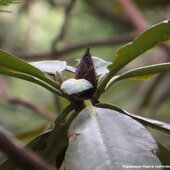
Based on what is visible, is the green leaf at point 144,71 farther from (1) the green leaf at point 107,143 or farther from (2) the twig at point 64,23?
(2) the twig at point 64,23

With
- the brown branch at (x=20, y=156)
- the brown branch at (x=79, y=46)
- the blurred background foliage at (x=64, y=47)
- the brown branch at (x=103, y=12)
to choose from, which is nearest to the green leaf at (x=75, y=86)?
the brown branch at (x=20, y=156)

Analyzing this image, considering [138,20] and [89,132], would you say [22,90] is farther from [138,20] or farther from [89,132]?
[89,132]

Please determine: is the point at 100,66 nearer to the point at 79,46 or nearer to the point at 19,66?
the point at 19,66

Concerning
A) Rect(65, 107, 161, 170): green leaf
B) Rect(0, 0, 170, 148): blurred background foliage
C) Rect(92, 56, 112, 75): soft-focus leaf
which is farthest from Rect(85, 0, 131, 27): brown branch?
Rect(65, 107, 161, 170): green leaf

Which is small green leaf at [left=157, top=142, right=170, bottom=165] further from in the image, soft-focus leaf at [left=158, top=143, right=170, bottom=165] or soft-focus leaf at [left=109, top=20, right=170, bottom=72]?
soft-focus leaf at [left=109, top=20, right=170, bottom=72]

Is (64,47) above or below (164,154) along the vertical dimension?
above

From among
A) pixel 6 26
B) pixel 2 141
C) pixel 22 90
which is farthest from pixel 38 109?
pixel 22 90

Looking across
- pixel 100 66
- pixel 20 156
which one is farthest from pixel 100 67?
pixel 20 156
